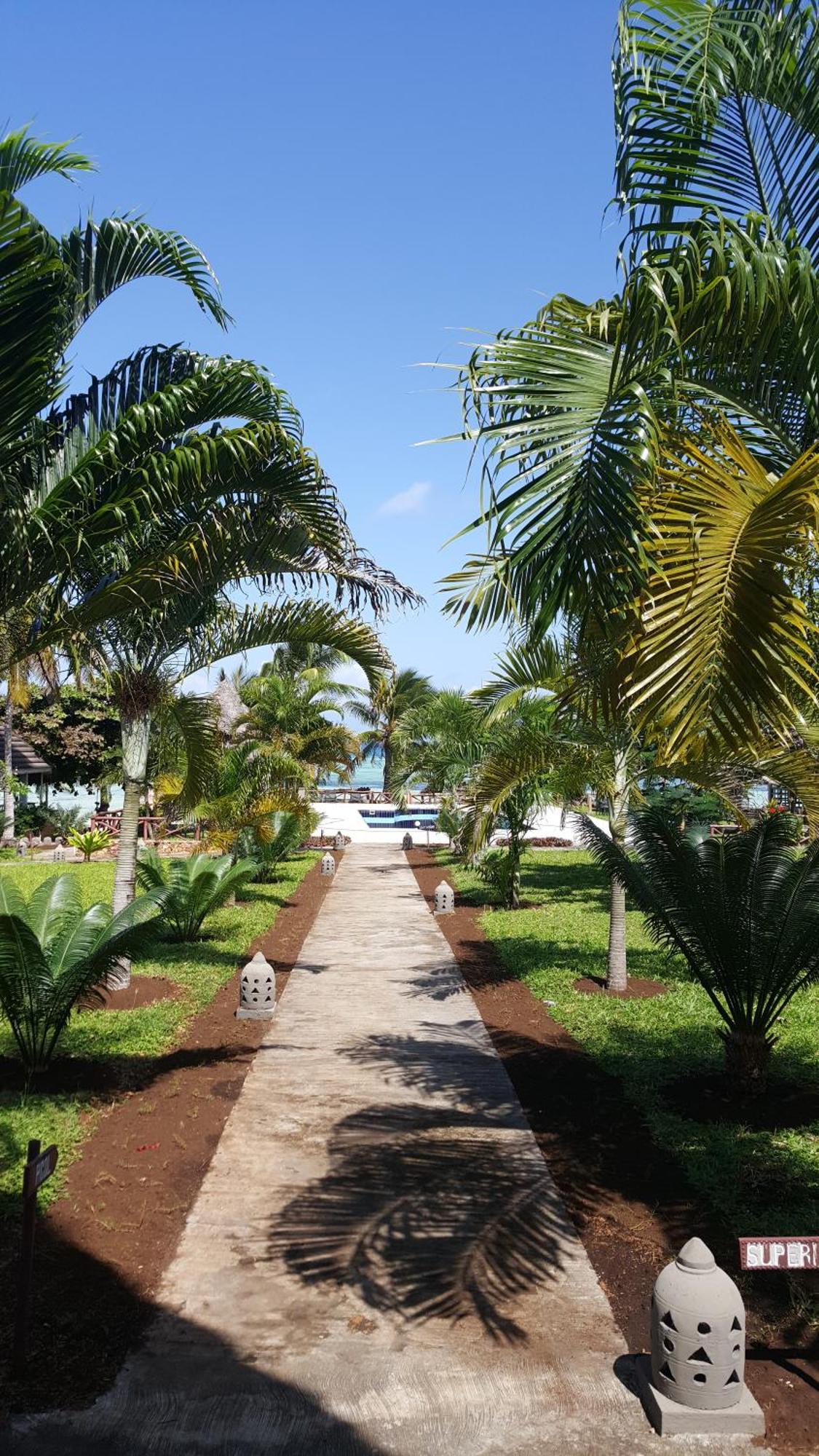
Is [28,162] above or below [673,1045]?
above

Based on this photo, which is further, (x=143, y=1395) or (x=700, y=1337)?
(x=143, y=1395)

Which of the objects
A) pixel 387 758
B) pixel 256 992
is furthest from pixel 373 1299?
pixel 387 758

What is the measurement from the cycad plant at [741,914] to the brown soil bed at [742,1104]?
0.44ft

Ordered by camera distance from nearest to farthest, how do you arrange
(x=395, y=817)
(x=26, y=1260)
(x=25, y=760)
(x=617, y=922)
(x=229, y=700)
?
1. (x=26, y=1260)
2. (x=617, y=922)
3. (x=25, y=760)
4. (x=229, y=700)
5. (x=395, y=817)

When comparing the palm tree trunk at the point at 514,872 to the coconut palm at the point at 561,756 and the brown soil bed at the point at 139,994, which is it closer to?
the coconut palm at the point at 561,756

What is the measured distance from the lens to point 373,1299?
457cm

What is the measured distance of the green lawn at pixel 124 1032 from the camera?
20.0 ft

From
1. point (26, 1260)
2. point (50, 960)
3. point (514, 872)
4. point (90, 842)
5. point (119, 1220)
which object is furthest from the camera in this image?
point (90, 842)

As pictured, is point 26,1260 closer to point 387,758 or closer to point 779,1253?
point 779,1253

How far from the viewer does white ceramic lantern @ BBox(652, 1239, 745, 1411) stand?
3.70 m

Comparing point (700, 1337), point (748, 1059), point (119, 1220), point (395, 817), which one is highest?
point (395, 817)

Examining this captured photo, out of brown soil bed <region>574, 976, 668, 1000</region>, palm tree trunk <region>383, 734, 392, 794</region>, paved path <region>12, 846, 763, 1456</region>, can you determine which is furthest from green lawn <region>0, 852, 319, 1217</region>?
palm tree trunk <region>383, 734, 392, 794</region>

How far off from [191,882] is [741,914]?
7.65 metres

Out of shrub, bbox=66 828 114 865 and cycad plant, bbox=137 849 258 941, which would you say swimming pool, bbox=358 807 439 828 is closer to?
shrub, bbox=66 828 114 865
